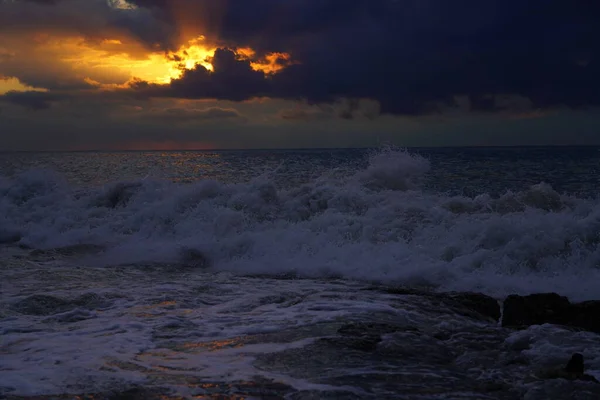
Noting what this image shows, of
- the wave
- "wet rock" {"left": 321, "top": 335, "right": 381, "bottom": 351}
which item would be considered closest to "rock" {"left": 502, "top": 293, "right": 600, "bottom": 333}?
"wet rock" {"left": 321, "top": 335, "right": 381, "bottom": 351}

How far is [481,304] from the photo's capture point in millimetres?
8008

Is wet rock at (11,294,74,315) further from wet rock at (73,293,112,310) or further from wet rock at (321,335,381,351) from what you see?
wet rock at (321,335,381,351)

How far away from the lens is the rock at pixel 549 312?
7.12 m

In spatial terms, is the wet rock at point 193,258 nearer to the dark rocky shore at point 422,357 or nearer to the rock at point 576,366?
the dark rocky shore at point 422,357

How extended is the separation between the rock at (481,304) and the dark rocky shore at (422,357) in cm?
1

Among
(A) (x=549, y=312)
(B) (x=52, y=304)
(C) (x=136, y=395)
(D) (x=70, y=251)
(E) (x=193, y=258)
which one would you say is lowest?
(D) (x=70, y=251)

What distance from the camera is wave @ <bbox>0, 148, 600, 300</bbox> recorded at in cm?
1095

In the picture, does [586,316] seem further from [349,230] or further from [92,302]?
[349,230]

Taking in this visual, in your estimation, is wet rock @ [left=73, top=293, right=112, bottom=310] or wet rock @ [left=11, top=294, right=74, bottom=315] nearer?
wet rock @ [left=11, top=294, right=74, bottom=315]

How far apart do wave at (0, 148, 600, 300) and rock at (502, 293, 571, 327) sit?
2319mm

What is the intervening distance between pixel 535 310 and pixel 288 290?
3.85 meters

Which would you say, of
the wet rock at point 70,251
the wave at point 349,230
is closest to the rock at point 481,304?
the wave at point 349,230

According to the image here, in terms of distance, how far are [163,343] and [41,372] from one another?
1379 millimetres

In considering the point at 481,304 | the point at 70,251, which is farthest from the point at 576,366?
the point at 70,251
